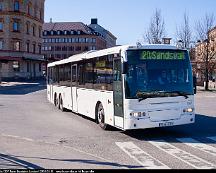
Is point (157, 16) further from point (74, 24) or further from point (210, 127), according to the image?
point (74, 24)

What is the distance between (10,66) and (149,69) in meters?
64.4

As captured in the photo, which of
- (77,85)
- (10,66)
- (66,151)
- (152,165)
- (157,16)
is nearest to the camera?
(152,165)

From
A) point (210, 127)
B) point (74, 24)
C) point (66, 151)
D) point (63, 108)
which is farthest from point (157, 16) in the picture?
point (74, 24)

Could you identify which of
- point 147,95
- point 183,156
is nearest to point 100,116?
point 147,95

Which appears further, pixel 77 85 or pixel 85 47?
pixel 85 47

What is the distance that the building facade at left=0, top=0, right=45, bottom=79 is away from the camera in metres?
74.0

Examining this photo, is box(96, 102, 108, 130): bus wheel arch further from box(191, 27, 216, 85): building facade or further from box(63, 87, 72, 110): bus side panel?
box(191, 27, 216, 85): building facade

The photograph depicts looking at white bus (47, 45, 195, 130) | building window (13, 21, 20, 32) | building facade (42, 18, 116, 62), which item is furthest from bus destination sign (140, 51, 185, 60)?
building facade (42, 18, 116, 62)

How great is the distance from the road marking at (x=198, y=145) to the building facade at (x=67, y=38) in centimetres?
11715

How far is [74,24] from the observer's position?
129 metres

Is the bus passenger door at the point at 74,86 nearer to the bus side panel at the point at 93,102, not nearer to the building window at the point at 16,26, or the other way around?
the bus side panel at the point at 93,102

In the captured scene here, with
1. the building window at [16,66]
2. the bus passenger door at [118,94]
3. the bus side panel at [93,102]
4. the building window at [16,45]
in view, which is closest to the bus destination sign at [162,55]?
the bus passenger door at [118,94]

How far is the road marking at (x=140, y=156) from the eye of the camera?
26.8ft

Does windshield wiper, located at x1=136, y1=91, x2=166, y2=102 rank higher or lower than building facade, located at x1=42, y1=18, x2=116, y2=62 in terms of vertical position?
lower
